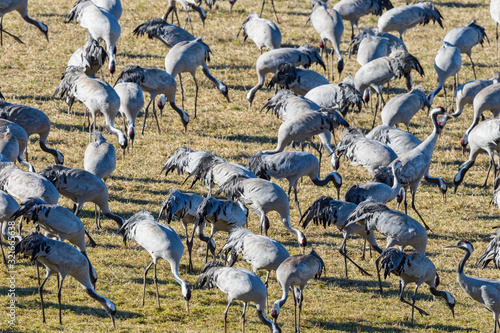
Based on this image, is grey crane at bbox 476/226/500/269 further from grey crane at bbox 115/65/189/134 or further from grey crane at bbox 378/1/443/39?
grey crane at bbox 378/1/443/39

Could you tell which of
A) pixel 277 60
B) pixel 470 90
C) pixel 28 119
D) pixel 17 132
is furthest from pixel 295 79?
pixel 17 132

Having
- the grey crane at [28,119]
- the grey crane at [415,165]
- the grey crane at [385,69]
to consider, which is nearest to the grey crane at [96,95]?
the grey crane at [28,119]

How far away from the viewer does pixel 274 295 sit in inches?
350

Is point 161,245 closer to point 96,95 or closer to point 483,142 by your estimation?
point 96,95

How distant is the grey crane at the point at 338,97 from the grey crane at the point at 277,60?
1232 millimetres

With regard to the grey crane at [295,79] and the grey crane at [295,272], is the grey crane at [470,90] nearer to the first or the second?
the grey crane at [295,79]

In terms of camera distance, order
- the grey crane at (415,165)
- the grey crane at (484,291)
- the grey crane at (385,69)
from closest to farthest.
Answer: the grey crane at (484,291)
the grey crane at (415,165)
the grey crane at (385,69)

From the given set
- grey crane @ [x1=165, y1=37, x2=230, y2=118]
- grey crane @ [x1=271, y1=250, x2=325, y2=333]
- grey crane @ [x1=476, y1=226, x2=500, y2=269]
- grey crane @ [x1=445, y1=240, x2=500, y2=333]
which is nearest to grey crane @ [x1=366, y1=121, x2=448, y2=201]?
grey crane @ [x1=476, y1=226, x2=500, y2=269]

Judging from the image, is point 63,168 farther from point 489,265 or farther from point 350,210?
point 489,265

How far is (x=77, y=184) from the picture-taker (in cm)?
950

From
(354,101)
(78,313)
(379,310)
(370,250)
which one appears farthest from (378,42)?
(78,313)

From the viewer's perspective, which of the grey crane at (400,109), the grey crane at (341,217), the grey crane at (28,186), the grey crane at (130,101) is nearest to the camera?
the grey crane at (28,186)

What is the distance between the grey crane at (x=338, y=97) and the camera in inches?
517

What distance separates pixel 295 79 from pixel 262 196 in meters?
4.62
